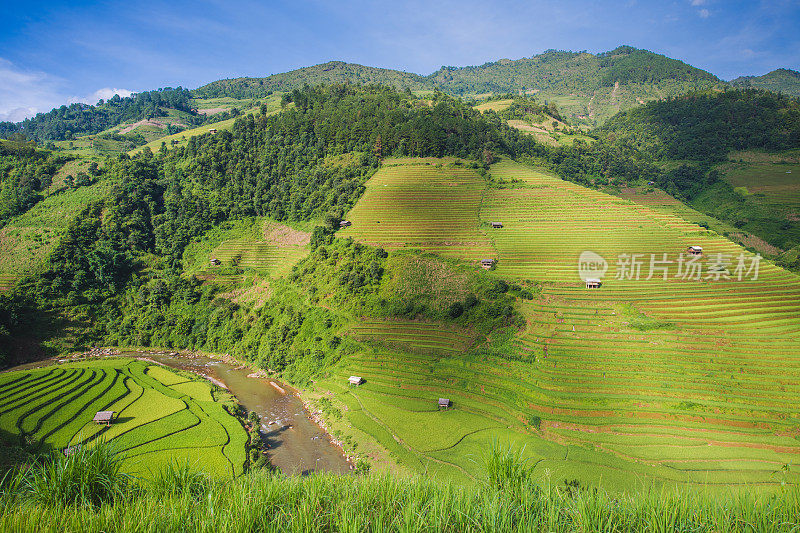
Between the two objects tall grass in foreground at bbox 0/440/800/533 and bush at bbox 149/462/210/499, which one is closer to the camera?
tall grass in foreground at bbox 0/440/800/533

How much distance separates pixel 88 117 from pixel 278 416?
7743 inches

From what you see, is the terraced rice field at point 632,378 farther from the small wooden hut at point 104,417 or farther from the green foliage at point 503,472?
the small wooden hut at point 104,417

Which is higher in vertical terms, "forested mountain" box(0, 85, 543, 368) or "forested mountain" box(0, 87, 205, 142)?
"forested mountain" box(0, 87, 205, 142)

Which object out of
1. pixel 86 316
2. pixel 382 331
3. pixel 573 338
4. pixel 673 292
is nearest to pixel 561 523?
pixel 573 338

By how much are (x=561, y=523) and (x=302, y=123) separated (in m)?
86.7

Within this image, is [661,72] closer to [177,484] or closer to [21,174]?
[177,484]

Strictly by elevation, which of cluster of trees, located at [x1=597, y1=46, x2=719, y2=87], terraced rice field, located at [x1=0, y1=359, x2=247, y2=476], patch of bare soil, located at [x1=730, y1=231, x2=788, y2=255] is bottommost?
terraced rice field, located at [x1=0, y1=359, x2=247, y2=476]

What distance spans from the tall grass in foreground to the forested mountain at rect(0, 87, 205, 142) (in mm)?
176693

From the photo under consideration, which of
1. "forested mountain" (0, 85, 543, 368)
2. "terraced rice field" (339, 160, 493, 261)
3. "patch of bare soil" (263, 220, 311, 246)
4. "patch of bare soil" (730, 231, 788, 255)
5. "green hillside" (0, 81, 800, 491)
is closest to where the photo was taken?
"green hillside" (0, 81, 800, 491)

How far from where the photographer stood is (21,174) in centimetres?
7331

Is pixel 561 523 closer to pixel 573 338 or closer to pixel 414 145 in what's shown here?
pixel 573 338

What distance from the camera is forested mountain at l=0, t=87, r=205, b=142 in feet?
478

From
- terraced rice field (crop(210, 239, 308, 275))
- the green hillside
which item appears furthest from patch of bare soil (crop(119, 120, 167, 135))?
terraced rice field (crop(210, 239, 308, 275))

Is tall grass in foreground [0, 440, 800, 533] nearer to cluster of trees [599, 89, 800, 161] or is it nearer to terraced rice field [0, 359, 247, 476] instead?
terraced rice field [0, 359, 247, 476]
